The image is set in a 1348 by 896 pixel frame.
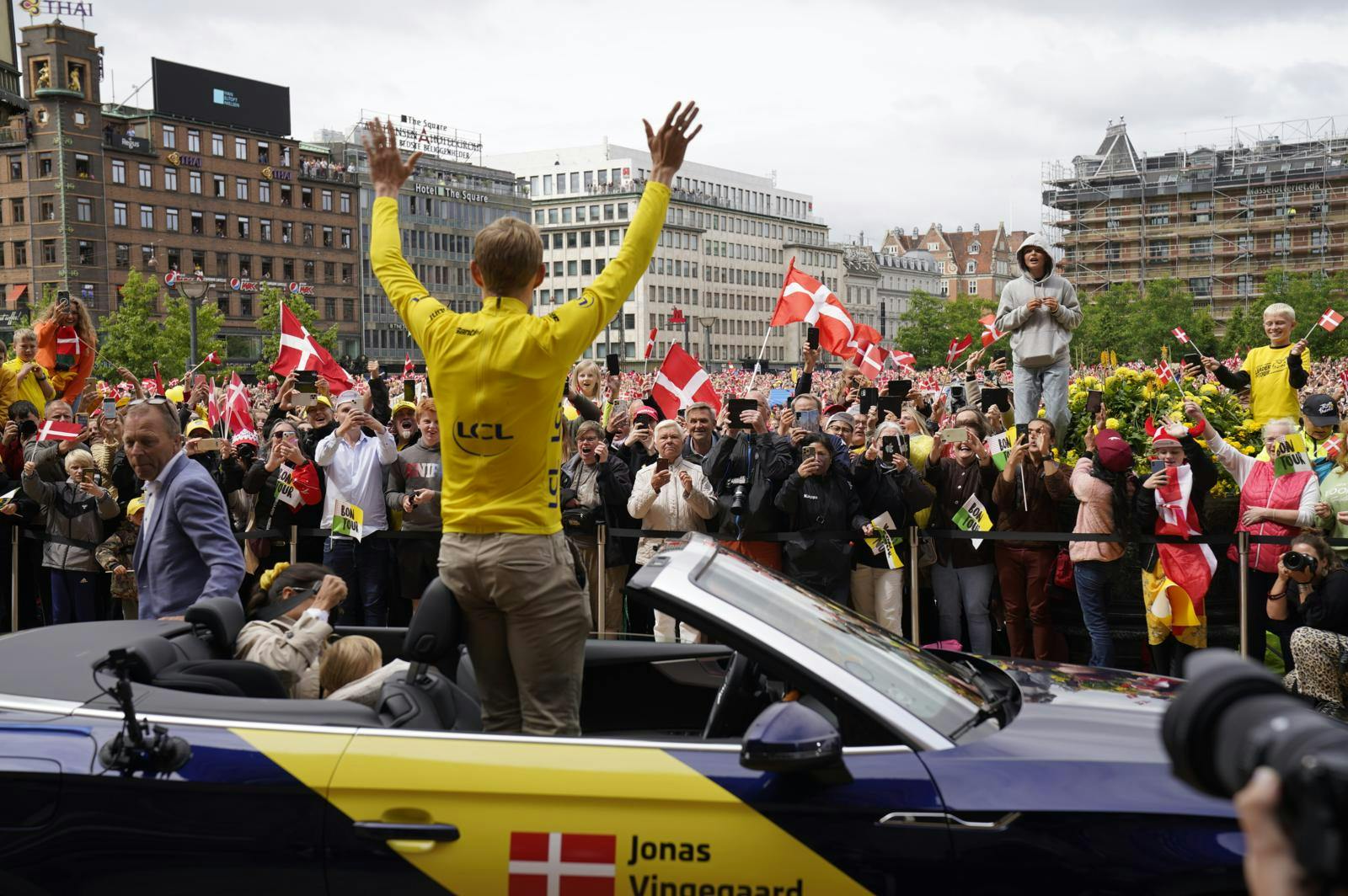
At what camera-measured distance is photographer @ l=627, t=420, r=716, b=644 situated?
30.9ft

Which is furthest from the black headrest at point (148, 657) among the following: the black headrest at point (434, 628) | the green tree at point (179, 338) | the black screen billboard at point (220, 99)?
the black screen billboard at point (220, 99)

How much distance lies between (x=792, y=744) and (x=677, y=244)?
150 metres

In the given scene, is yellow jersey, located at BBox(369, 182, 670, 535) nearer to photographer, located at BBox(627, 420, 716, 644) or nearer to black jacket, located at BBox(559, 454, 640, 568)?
photographer, located at BBox(627, 420, 716, 644)

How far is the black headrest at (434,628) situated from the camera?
3.87 metres

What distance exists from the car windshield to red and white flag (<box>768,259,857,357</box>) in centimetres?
1127

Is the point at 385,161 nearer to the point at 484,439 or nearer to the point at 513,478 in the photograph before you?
the point at 484,439

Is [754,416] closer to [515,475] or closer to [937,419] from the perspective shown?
[937,419]

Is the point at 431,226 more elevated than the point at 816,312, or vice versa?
the point at 431,226

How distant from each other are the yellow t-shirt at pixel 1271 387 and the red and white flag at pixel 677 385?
443 centimetres

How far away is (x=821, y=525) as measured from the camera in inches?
361

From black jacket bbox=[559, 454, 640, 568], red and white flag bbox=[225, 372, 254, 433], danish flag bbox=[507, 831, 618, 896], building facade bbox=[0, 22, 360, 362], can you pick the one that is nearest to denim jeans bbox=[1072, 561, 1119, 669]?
black jacket bbox=[559, 454, 640, 568]

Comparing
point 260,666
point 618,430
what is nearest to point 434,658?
point 260,666

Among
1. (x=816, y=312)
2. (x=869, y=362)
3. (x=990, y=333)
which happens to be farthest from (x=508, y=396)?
(x=869, y=362)

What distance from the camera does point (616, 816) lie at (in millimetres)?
3311
